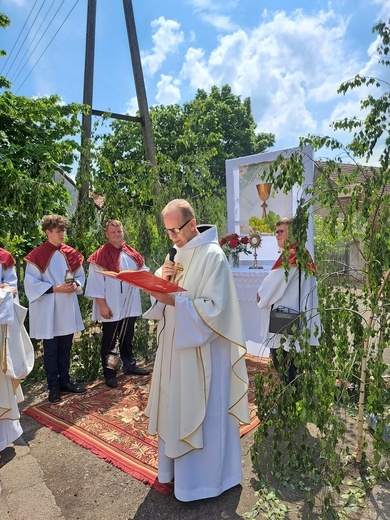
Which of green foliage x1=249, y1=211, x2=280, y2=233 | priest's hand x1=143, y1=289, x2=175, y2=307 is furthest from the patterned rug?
green foliage x1=249, y1=211, x2=280, y2=233

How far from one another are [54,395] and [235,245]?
3270 millimetres

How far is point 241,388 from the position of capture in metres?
2.71

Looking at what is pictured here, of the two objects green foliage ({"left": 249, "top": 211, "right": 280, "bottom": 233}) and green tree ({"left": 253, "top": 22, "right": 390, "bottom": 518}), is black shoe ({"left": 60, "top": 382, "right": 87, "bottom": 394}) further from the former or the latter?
green foliage ({"left": 249, "top": 211, "right": 280, "bottom": 233})

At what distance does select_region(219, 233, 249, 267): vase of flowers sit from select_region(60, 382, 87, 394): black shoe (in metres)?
2.90

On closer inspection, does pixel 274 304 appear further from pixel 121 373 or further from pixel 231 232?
pixel 231 232

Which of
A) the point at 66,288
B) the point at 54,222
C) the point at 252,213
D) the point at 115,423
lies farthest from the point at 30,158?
the point at 115,423

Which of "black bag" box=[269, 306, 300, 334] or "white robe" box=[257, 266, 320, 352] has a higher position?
"white robe" box=[257, 266, 320, 352]

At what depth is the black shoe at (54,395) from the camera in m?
4.32

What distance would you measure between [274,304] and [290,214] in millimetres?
2598

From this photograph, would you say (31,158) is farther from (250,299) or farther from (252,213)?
(250,299)

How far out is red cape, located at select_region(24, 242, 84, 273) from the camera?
4262 mm

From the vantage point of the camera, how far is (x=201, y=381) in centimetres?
252

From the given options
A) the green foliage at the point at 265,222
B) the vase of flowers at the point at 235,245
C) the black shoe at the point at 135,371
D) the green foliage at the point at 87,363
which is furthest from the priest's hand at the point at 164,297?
the green foliage at the point at 265,222

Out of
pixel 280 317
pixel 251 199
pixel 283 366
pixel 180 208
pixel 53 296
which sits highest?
pixel 251 199
